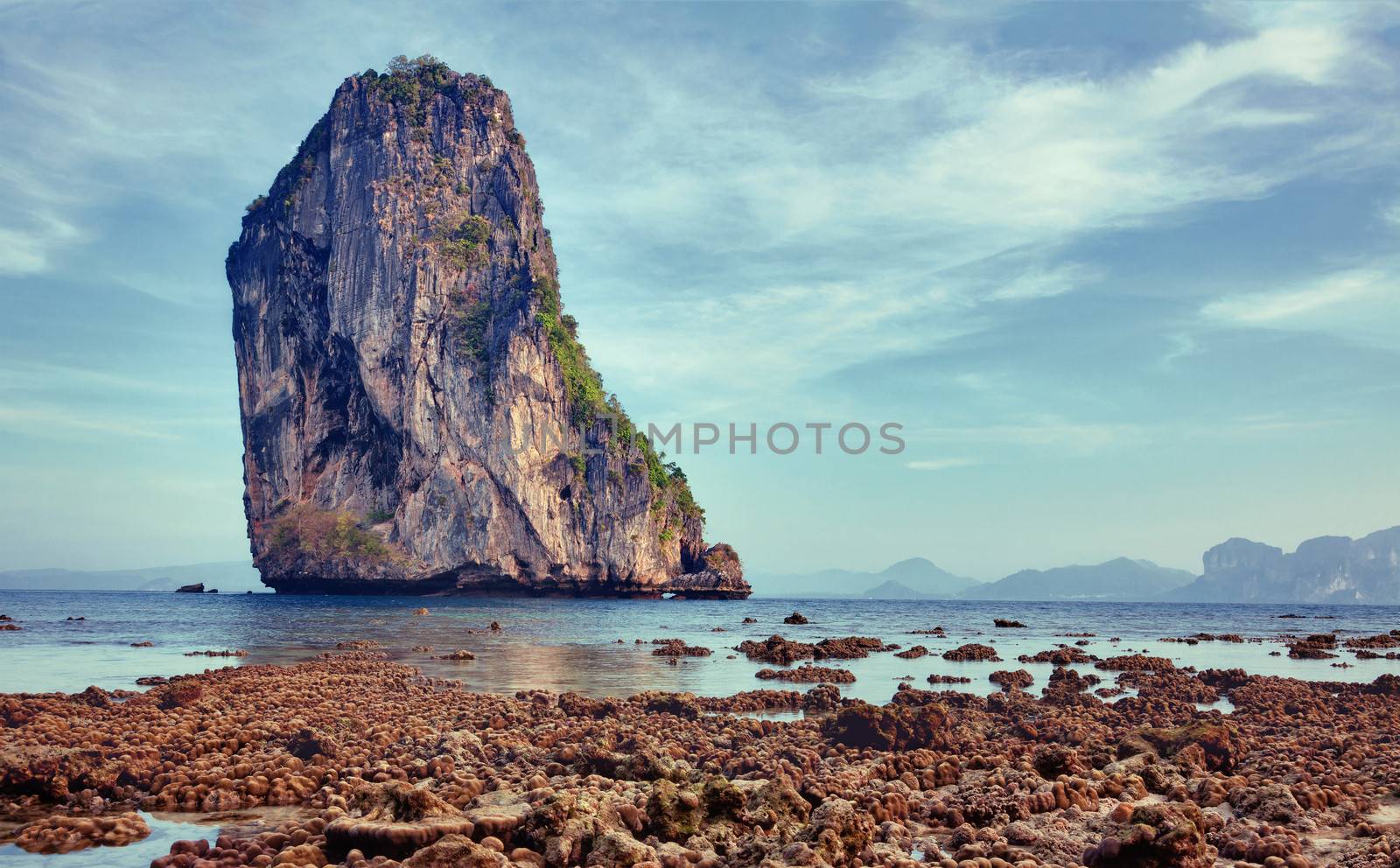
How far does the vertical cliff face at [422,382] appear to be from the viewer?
319 ft

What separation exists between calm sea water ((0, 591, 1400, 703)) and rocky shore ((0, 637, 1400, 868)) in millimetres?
5148

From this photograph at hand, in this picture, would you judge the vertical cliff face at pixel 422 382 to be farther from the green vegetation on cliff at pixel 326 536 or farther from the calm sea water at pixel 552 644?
the calm sea water at pixel 552 644

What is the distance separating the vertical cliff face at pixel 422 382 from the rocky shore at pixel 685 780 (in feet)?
266

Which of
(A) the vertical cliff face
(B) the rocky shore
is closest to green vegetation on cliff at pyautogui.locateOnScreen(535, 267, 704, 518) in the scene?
(A) the vertical cliff face

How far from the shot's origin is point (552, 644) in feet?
117

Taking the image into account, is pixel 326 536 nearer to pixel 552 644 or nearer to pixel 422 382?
pixel 422 382

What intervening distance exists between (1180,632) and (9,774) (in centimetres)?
5845

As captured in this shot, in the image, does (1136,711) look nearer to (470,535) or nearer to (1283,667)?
(1283,667)

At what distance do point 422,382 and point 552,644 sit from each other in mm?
68402

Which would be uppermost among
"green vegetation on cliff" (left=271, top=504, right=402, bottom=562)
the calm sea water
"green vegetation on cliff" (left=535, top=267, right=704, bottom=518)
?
"green vegetation on cliff" (left=535, top=267, right=704, bottom=518)

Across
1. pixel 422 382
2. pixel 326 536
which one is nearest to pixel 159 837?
pixel 422 382

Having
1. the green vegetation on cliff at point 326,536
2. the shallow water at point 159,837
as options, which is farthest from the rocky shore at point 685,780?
the green vegetation on cliff at point 326,536

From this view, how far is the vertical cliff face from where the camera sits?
3826 inches

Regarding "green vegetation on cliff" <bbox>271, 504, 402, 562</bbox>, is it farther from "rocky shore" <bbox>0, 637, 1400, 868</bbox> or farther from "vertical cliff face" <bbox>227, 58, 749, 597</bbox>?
"rocky shore" <bbox>0, 637, 1400, 868</bbox>
